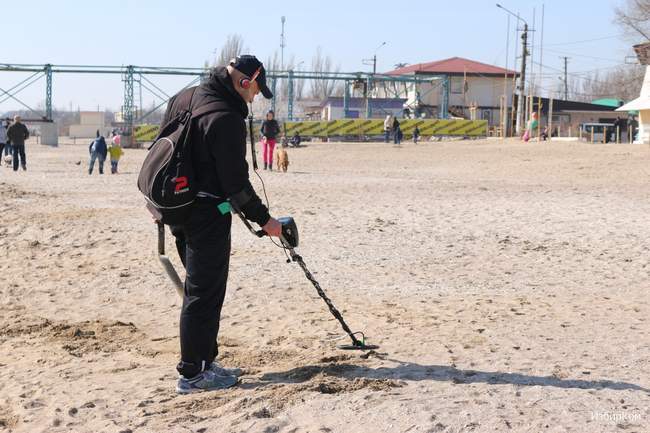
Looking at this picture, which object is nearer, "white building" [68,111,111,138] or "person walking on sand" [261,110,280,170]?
"person walking on sand" [261,110,280,170]

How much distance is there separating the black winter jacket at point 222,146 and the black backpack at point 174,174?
0.17 ft

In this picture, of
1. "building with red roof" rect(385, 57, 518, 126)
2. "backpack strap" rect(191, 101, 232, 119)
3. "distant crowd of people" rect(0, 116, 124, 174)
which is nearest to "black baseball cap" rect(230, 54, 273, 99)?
"backpack strap" rect(191, 101, 232, 119)

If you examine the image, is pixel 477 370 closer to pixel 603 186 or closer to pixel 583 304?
pixel 583 304

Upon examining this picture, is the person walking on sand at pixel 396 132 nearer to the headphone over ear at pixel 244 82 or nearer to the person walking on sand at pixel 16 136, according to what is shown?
the person walking on sand at pixel 16 136

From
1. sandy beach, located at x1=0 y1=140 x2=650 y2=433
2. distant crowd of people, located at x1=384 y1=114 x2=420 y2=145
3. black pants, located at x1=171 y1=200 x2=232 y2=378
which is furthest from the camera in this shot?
distant crowd of people, located at x1=384 y1=114 x2=420 y2=145

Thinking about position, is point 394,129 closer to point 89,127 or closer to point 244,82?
point 244,82

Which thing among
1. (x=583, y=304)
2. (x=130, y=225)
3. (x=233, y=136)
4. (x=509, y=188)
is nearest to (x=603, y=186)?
(x=509, y=188)

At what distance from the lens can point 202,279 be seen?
17.0 feet

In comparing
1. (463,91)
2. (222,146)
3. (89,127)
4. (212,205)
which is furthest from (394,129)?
(89,127)

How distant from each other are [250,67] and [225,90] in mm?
205

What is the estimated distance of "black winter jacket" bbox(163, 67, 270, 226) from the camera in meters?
5.02

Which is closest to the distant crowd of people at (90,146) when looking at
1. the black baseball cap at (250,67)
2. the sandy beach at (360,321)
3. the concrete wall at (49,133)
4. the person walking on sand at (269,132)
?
the person walking on sand at (269,132)

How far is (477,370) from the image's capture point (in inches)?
215

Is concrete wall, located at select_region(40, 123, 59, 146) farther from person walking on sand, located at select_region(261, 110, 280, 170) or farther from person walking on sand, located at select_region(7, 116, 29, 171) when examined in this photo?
person walking on sand, located at select_region(261, 110, 280, 170)
